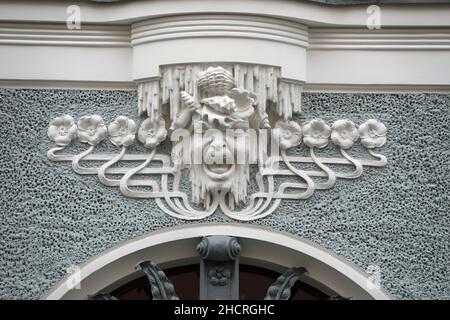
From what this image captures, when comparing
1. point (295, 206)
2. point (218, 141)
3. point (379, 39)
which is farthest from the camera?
point (379, 39)

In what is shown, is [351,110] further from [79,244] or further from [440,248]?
[79,244]

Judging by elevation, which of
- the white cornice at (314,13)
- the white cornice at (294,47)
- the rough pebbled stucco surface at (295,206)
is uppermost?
the white cornice at (314,13)

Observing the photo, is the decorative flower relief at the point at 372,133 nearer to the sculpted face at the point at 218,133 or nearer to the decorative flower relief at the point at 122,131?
the sculpted face at the point at 218,133

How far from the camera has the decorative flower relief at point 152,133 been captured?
10273mm

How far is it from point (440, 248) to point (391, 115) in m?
0.74

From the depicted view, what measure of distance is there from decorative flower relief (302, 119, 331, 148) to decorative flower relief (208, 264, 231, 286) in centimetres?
78

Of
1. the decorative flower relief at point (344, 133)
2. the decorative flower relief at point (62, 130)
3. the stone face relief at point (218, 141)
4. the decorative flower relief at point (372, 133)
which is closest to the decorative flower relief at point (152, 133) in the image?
the stone face relief at point (218, 141)

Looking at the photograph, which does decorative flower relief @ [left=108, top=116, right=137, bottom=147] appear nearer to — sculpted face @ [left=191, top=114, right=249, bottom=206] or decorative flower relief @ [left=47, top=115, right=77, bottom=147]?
decorative flower relief @ [left=47, top=115, right=77, bottom=147]

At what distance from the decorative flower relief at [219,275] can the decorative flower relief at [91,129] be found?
2.95 feet

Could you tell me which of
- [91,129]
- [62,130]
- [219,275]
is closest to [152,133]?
[91,129]

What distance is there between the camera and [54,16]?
34.0 feet

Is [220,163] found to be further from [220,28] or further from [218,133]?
[220,28]

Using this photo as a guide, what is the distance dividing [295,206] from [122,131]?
3.19 ft

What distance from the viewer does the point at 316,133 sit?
1034 centimetres
